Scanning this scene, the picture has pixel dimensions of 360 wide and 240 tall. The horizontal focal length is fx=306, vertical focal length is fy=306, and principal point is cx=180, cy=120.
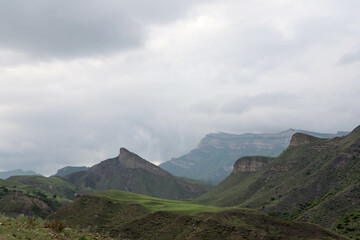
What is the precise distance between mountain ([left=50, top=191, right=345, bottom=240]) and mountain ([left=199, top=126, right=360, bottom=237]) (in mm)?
14677

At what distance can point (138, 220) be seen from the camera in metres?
74.9

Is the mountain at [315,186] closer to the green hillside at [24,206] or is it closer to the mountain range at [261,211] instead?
the mountain range at [261,211]

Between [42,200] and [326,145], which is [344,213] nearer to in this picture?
[326,145]

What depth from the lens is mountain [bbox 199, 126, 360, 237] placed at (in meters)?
79.9

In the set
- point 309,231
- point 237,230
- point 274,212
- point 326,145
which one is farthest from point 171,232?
point 326,145

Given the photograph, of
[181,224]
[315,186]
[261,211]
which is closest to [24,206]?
[181,224]

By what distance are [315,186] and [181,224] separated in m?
65.2

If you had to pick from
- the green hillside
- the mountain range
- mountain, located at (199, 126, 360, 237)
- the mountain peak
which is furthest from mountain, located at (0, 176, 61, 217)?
the mountain peak

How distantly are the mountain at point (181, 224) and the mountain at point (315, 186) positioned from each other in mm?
14677

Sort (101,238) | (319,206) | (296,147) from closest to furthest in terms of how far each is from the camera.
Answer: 1. (101,238)
2. (319,206)
3. (296,147)

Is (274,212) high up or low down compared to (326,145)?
down

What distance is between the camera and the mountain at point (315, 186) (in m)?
79.9

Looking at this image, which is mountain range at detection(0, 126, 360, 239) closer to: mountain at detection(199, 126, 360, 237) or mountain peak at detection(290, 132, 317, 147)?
mountain at detection(199, 126, 360, 237)

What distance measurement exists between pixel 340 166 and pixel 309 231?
61.2m
